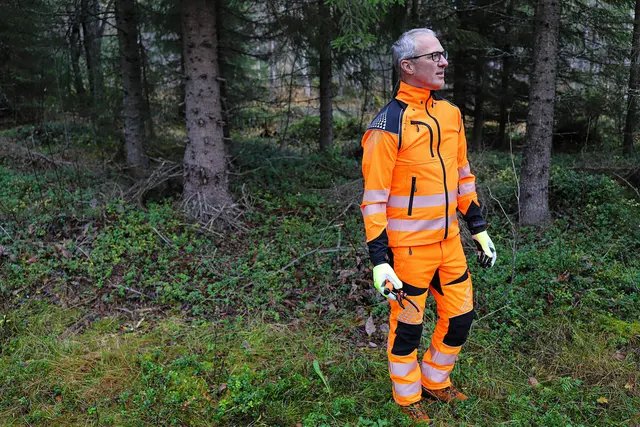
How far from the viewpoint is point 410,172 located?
109 inches

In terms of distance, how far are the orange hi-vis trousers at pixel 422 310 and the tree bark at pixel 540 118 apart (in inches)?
137

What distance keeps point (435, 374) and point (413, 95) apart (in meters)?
1.94

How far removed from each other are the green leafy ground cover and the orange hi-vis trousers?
Result: 0.99ft

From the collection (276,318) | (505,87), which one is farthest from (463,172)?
(505,87)

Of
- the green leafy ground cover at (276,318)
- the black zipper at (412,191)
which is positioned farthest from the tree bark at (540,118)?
the black zipper at (412,191)

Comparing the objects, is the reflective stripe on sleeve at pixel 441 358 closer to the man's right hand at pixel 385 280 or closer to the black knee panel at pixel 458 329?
the black knee panel at pixel 458 329

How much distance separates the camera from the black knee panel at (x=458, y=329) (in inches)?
117

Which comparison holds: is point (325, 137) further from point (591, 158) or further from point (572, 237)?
point (572, 237)

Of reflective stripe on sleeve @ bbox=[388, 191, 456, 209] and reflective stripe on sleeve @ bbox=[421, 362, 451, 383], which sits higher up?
reflective stripe on sleeve @ bbox=[388, 191, 456, 209]

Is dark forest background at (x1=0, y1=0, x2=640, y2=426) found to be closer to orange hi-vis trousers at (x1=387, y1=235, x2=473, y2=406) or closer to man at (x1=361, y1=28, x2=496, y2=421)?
orange hi-vis trousers at (x1=387, y1=235, x2=473, y2=406)

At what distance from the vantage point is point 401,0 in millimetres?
4656

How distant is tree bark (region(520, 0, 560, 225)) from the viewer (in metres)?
5.54

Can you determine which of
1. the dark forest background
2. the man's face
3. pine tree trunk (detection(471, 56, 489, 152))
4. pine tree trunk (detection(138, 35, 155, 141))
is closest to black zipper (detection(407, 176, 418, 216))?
the man's face

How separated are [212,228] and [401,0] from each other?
11.9ft
